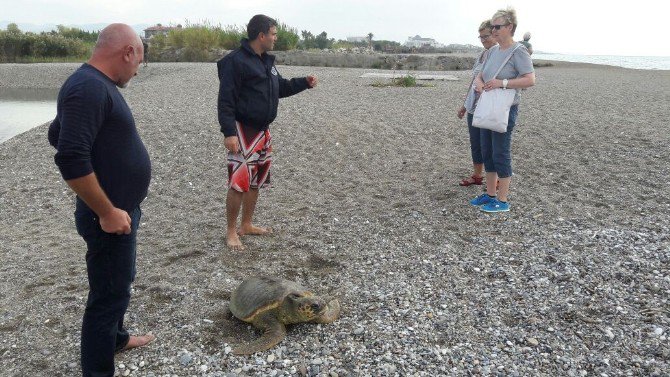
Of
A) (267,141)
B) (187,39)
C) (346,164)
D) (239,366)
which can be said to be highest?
(187,39)

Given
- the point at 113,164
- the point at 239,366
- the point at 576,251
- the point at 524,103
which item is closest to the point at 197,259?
the point at 239,366

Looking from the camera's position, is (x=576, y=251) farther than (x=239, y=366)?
Yes

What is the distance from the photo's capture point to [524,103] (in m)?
13.6

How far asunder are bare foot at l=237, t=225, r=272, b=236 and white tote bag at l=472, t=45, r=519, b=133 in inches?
97.1

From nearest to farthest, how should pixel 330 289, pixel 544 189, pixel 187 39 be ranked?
pixel 330 289 → pixel 544 189 → pixel 187 39

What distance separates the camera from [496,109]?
5211 millimetres

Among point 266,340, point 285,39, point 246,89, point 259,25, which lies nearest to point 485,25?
point 259,25

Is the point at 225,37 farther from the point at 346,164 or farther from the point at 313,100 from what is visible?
the point at 346,164

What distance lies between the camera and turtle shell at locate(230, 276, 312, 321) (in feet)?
11.4

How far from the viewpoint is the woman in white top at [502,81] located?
201 inches

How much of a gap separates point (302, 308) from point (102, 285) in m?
1.27

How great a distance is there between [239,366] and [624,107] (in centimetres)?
1274

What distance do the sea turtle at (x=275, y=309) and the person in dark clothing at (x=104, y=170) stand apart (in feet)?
2.83

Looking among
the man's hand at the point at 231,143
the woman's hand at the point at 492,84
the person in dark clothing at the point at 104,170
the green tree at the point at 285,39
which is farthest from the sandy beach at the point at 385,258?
the green tree at the point at 285,39
